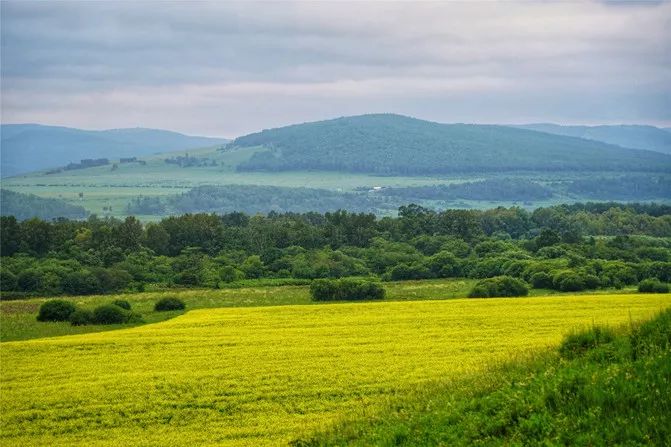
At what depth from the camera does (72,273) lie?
90.7m

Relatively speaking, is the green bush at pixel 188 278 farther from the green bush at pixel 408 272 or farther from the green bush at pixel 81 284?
the green bush at pixel 408 272

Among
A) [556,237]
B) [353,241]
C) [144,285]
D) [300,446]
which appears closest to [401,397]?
[300,446]

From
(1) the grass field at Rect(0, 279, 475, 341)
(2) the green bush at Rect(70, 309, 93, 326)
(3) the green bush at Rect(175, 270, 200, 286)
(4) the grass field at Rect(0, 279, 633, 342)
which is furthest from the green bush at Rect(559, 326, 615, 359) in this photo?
Result: (3) the green bush at Rect(175, 270, 200, 286)

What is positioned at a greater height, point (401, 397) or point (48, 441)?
point (401, 397)

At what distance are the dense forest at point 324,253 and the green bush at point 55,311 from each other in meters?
29.8

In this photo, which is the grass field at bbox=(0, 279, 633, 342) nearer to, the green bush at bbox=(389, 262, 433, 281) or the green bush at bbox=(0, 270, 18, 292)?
the green bush at bbox=(389, 262, 433, 281)

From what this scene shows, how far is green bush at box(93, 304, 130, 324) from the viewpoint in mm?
55284

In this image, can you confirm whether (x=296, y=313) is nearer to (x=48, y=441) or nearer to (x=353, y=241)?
(x=48, y=441)

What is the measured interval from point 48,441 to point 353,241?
101 metres

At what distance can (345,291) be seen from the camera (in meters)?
71.6

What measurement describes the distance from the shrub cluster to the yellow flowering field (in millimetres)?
23709

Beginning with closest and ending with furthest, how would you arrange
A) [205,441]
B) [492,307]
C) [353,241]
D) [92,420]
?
1. [205,441]
2. [92,420]
3. [492,307]
4. [353,241]

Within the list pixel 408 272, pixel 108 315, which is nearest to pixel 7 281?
pixel 108 315

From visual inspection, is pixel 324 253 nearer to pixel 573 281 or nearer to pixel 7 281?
pixel 7 281
